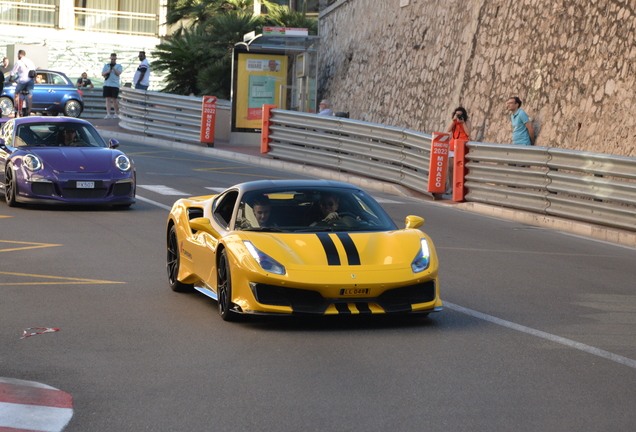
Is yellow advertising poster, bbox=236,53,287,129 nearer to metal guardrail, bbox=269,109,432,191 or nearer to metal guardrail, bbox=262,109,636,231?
metal guardrail, bbox=269,109,432,191

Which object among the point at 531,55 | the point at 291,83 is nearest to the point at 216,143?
the point at 291,83

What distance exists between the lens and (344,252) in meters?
7.61

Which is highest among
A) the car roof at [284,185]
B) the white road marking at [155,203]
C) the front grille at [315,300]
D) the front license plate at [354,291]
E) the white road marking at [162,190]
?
the car roof at [284,185]

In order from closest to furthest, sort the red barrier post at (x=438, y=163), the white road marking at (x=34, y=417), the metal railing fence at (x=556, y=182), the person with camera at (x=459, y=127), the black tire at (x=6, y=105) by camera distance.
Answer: the white road marking at (x=34, y=417)
the metal railing fence at (x=556, y=182)
the red barrier post at (x=438, y=163)
the person with camera at (x=459, y=127)
the black tire at (x=6, y=105)

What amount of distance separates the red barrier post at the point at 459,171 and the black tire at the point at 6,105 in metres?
22.4

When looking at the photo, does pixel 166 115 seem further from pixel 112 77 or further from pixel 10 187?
pixel 10 187

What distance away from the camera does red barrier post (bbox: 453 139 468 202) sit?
1816 cm

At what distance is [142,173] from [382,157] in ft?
16.3

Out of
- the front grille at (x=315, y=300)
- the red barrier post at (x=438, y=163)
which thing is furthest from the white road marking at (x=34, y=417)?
the red barrier post at (x=438, y=163)

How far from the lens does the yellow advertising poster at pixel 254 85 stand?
30484 millimetres

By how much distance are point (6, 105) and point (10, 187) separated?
73.8ft

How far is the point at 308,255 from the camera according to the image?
756 centimetres

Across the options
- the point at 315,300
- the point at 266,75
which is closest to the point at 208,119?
the point at 266,75

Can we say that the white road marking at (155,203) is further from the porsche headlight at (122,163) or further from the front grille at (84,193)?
the front grille at (84,193)
